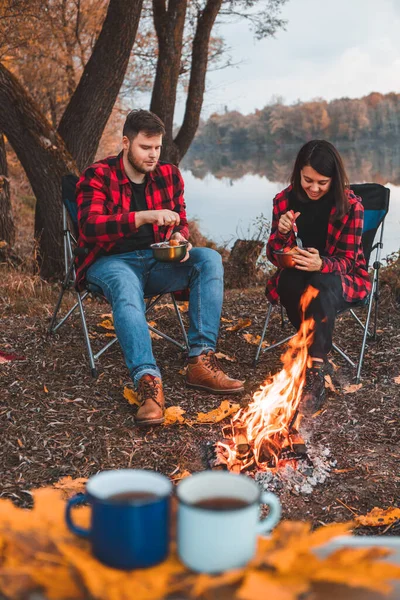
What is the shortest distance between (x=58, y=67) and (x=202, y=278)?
30.4ft

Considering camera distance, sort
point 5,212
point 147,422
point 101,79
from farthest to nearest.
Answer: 1. point 5,212
2. point 101,79
3. point 147,422

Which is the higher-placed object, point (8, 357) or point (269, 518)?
point (269, 518)

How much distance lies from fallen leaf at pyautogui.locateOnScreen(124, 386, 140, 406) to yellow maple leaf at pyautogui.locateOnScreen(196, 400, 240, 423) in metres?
0.31

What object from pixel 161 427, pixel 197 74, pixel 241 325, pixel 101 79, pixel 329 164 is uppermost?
pixel 197 74

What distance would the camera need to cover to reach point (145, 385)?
2.75 m

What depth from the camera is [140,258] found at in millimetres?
3268

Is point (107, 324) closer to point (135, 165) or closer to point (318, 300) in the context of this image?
point (135, 165)

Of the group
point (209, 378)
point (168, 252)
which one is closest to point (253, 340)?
point (209, 378)

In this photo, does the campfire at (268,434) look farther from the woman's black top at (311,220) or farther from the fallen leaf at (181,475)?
the woman's black top at (311,220)

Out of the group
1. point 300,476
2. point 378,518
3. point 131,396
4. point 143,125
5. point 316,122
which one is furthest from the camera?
point 316,122

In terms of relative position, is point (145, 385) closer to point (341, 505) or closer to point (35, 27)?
point (341, 505)

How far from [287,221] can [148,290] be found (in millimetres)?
788

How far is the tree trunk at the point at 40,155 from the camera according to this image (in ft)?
15.8

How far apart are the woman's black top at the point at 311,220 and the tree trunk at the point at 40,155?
236 cm
